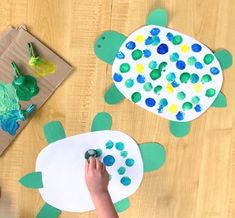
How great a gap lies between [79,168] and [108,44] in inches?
10.3

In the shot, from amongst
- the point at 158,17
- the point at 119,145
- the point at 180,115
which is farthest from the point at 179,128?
the point at 158,17

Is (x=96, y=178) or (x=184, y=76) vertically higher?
(x=184, y=76)

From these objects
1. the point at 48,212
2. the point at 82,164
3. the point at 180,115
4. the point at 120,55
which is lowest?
the point at 48,212

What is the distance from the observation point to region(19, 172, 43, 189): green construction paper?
2.85 ft

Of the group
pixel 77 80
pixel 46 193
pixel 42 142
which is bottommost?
pixel 46 193

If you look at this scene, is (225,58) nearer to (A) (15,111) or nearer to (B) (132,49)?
(B) (132,49)

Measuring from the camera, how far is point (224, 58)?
33.7 inches

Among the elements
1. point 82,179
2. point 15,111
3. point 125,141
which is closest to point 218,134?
point 125,141

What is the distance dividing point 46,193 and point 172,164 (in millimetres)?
270

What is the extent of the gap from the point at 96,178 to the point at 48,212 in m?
0.14

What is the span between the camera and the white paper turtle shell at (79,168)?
34.1 inches

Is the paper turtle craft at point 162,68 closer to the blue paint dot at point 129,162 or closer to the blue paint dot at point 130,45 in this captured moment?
the blue paint dot at point 130,45

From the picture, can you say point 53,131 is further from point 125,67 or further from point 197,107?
point 197,107

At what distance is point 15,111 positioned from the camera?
33.0 inches
